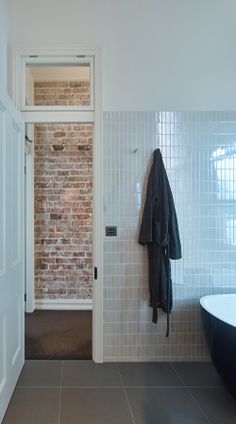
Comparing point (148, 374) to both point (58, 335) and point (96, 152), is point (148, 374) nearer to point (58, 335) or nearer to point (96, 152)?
point (58, 335)

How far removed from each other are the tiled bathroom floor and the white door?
0.63 feet

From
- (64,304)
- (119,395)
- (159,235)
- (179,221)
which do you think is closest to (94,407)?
(119,395)

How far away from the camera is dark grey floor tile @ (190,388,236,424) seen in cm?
218

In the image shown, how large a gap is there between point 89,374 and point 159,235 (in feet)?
4.43

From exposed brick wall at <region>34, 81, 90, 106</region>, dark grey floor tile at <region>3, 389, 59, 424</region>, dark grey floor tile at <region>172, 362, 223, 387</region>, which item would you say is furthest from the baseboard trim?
exposed brick wall at <region>34, 81, 90, 106</region>

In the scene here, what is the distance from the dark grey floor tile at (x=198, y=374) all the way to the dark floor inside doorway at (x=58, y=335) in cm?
88

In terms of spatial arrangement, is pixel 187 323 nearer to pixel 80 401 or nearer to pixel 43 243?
pixel 80 401

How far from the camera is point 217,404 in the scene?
92.6 inches

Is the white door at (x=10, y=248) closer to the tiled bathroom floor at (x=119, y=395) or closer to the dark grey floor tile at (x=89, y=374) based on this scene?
the tiled bathroom floor at (x=119, y=395)

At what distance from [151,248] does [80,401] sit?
52.6 inches

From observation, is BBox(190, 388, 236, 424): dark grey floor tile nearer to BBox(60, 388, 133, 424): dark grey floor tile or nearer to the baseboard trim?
BBox(60, 388, 133, 424): dark grey floor tile

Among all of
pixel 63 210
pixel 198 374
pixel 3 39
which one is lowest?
pixel 198 374

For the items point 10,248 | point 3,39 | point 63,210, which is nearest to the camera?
point 10,248

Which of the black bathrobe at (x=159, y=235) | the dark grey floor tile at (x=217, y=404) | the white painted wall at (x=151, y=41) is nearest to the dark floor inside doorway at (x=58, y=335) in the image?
the black bathrobe at (x=159, y=235)
